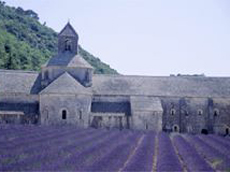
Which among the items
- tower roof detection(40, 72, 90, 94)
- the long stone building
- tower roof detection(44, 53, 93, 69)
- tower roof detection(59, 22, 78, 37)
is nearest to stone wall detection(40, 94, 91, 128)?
the long stone building

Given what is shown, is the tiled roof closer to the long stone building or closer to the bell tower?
the long stone building

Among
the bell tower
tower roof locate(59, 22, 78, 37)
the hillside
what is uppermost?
the hillside

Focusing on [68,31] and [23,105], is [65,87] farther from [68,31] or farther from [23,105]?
[68,31]

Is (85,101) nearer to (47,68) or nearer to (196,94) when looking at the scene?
(47,68)

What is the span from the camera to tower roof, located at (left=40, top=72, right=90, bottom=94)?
166 feet

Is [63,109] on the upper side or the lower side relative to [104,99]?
lower

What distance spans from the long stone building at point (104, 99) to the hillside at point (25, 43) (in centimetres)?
3098

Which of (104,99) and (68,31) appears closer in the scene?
(104,99)

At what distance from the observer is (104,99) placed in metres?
56.5

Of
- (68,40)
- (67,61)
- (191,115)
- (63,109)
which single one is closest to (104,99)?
(67,61)

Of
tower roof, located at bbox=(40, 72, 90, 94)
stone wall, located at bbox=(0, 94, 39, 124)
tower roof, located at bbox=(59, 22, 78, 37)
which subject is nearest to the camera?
tower roof, located at bbox=(40, 72, 90, 94)

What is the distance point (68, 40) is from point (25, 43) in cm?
6102

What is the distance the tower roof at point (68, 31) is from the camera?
5769 cm

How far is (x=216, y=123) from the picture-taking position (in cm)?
5853
